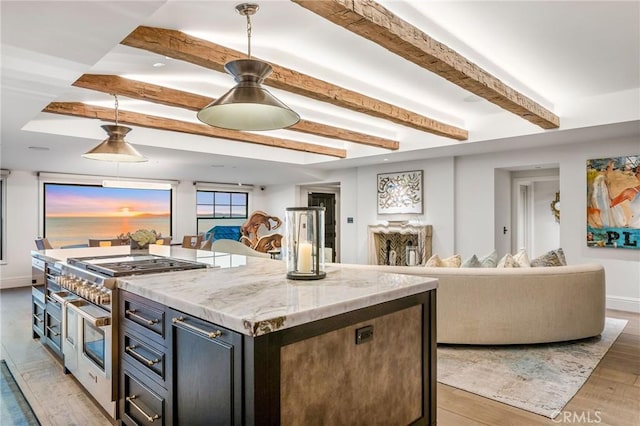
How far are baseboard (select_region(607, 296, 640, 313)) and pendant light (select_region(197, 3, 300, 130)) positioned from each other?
5198 millimetres

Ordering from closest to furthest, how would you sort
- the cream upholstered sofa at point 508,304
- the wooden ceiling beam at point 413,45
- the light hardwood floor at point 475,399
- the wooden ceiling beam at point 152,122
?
1. the wooden ceiling beam at point 413,45
2. the light hardwood floor at point 475,399
3. the cream upholstered sofa at point 508,304
4. the wooden ceiling beam at point 152,122

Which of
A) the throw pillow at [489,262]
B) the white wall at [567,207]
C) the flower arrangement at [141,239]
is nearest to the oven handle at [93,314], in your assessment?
the flower arrangement at [141,239]

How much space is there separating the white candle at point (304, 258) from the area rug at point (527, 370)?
164cm

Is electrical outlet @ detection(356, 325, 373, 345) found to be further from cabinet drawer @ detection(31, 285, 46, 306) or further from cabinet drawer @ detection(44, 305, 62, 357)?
cabinet drawer @ detection(31, 285, 46, 306)

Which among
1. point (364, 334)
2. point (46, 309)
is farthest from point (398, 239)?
point (364, 334)

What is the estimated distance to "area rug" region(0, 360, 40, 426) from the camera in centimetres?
239

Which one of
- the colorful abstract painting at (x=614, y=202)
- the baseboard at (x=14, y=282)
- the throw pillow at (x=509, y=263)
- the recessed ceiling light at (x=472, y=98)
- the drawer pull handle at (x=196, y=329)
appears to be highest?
the recessed ceiling light at (x=472, y=98)

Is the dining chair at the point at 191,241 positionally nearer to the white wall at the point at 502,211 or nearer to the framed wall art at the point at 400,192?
the framed wall art at the point at 400,192

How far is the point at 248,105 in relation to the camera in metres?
2.23

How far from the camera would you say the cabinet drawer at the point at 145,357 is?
5.76 ft

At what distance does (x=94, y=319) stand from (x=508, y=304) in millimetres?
3291

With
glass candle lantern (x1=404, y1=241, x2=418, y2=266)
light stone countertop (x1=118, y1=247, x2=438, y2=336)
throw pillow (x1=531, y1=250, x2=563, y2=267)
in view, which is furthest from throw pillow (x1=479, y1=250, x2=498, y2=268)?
glass candle lantern (x1=404, y1=241, x2=418, y2=266)

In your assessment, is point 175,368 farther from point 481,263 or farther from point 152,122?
point 152,122

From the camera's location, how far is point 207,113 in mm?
2156
